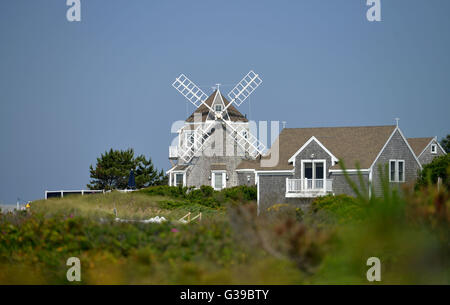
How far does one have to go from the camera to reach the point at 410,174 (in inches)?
1449

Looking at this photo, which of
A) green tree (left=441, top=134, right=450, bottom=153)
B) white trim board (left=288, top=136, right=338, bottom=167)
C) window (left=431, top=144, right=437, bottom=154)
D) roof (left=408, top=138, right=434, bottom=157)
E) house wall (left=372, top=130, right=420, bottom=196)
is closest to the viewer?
white trim board (left=288, top=136, right=338, bottom=167)

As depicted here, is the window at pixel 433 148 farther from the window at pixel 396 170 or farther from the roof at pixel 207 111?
the roof at pixel 207 111

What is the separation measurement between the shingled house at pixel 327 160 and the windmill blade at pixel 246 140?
618 cm

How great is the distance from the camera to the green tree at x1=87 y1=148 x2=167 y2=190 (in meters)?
55.7

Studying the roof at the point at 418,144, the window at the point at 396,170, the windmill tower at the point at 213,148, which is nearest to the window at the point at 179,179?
the windmill tower at the point at 213,148

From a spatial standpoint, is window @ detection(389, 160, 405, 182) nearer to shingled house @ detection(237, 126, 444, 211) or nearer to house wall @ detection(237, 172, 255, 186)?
shingled house @ detection(237, 126, 444, 211)

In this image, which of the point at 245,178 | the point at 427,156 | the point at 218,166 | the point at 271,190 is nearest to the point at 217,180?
the point at 218,166

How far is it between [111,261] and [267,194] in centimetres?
2686

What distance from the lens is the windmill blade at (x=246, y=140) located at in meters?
45.0

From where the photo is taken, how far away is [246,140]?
45594 millimetres

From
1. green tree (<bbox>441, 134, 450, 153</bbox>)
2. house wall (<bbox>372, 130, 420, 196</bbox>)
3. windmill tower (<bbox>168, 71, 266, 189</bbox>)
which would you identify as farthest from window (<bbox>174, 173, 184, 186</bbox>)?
green tree (<bbox>441, 134, 450, 153</bbox>)

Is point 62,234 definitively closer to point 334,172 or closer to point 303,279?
point 303,279
